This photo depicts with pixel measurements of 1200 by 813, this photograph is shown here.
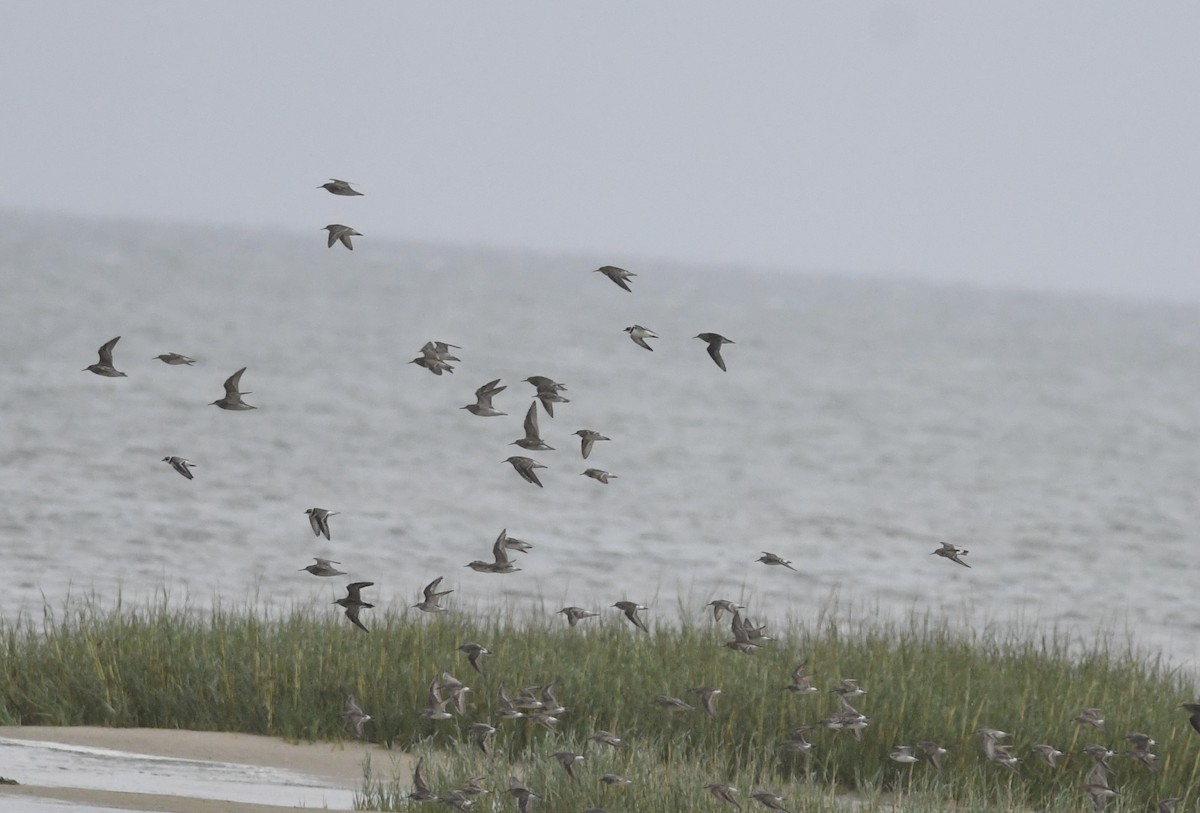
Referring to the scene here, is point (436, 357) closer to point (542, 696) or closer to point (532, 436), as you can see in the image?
point (532, 436)

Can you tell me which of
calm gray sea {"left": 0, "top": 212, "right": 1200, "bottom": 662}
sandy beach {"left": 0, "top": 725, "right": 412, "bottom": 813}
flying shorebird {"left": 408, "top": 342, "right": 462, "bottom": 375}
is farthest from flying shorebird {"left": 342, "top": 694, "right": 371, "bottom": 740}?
calm gray sea {"left": 0, "top": 212, "right": 1200, "bottom": 662}

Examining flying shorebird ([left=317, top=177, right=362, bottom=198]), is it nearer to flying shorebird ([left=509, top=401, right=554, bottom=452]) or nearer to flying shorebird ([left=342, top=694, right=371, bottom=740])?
flying shorebird ([left=509, top=401, right=554, bottom=452])

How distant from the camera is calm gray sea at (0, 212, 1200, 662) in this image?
70.0 ft

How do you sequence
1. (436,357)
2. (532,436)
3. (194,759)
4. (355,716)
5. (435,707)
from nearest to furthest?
(532,436)
(436,357)
(435,707)
(355,716)
(194,759)

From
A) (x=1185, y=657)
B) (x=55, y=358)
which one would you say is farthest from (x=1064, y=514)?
(x=55, y=358)

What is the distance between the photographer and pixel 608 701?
38.5 ft

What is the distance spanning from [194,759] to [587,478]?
80.0 ft

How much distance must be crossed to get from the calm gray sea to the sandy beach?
283cm

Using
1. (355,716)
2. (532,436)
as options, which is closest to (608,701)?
(355,716)

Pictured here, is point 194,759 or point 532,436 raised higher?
point 532,436

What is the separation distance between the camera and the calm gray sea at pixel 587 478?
2133 centimetres

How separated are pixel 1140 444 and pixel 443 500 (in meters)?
28.1

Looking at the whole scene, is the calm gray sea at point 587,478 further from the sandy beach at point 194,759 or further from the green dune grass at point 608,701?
the sandy beach at point 194,759

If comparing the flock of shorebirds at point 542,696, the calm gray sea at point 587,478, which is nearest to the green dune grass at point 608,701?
the flock of shorebirds at point 542,696
